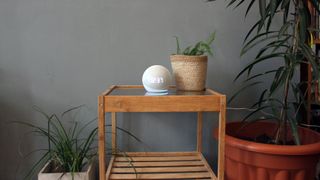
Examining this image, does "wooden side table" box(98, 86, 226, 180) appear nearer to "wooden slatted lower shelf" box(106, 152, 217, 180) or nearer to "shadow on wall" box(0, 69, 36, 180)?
"wooden slatted lower shelf" box(106, 152, 217, 180)

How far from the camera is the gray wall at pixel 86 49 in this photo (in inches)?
52.7

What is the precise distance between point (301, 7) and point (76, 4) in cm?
97

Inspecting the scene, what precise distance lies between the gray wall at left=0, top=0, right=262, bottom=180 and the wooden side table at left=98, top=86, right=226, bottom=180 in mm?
172

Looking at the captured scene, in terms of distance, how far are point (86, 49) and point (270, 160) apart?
36.9 inches

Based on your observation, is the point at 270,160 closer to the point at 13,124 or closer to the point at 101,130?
the point at 101,130

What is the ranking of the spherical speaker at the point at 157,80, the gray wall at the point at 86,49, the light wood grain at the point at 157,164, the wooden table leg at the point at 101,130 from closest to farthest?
1. the wooden table leg at the point at 101,130
2. the spherical speaker at the point at 157,80
3. the light wood grain at the point at 157,164
4. the gray wall at the point at 86,49

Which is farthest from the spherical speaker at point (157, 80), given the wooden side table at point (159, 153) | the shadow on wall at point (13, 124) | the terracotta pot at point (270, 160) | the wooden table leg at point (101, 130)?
the shadow on wall at point (13, 124)

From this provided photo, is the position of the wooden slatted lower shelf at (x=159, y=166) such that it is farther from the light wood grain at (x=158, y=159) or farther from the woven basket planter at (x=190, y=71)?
the woven basket planter at (x=190, y=71)

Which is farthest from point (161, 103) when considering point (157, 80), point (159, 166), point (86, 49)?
point (86, 49)

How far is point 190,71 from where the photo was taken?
3.77ft

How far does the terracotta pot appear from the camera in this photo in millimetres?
999

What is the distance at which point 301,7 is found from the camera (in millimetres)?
1087

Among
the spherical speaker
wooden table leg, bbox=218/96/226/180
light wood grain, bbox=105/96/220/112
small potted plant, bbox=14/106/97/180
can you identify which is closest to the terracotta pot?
wooden table leg, bbox=218/96/226/180

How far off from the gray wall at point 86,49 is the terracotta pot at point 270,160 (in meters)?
0.44
